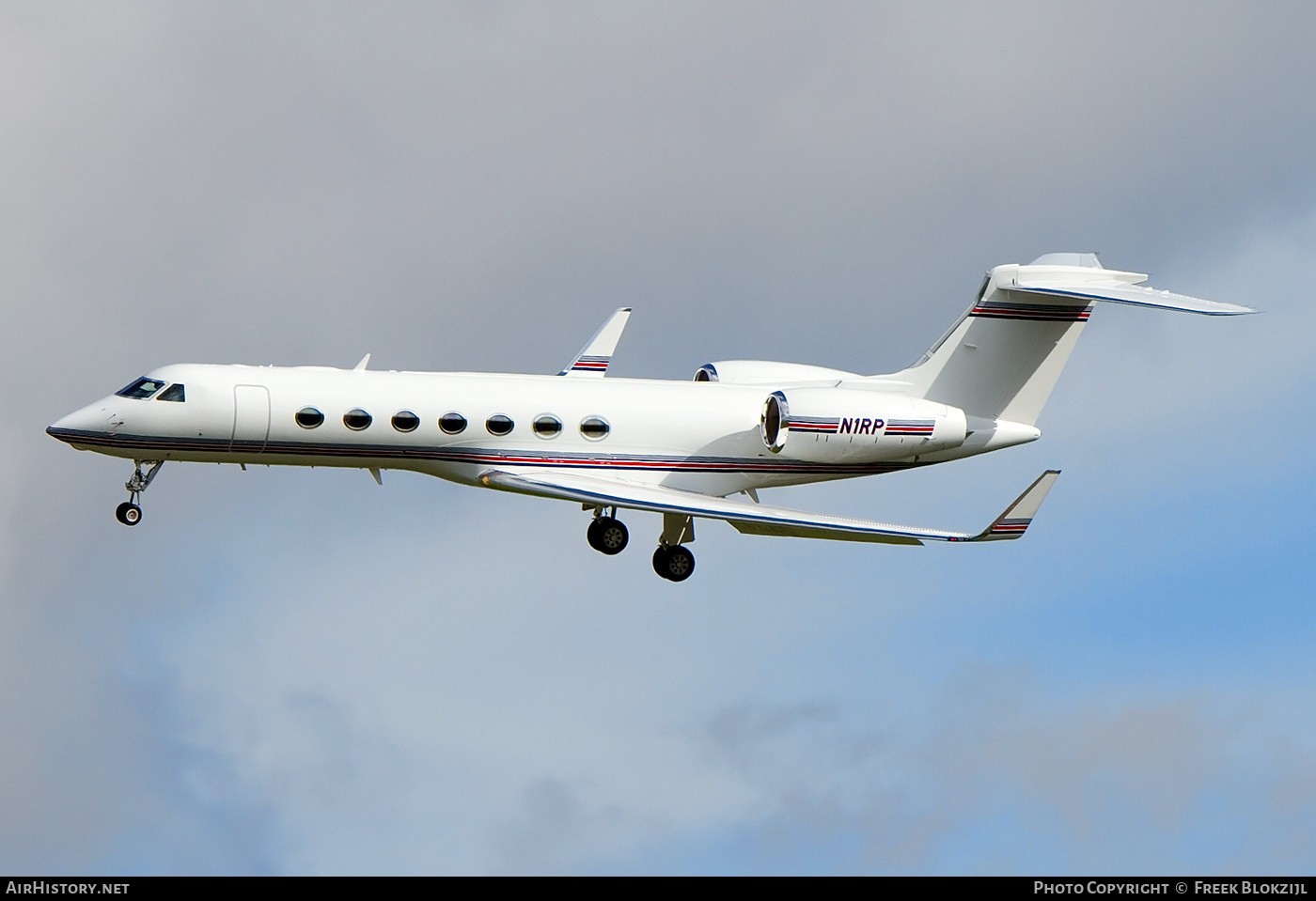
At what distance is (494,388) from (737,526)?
5.04 metres

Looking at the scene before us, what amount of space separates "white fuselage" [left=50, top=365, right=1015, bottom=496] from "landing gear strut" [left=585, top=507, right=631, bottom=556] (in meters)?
1.06

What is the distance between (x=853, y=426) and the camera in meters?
35.4

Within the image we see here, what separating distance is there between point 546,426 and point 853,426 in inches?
218

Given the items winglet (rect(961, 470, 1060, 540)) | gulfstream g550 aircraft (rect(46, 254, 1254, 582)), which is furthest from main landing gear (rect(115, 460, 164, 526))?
winglet (rect(961, 470, 1060, 540))

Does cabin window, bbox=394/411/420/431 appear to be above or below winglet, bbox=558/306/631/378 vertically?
below

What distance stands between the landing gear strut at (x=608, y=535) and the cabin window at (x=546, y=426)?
1998mm

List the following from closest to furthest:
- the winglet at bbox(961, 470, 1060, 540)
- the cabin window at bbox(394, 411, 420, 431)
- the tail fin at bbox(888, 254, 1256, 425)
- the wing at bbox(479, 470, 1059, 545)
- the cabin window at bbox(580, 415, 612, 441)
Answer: the winglet at bbox(961, 470, 1060, 540) → the wing at bbox(479, 470, 1059, 545) → the cabin window at bbox(394, 411, 420, 431) → the cabin window at bbox(580, 415, 612, 441) → the tail fin at bbox(888, 254, 1256, 425)

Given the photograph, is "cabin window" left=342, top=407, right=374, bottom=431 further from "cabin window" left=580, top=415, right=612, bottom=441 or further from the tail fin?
the tail fin

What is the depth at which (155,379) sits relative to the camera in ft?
110

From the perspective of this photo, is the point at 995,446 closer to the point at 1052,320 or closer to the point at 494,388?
the point at 1052,320

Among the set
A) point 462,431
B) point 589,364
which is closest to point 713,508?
point 462,431

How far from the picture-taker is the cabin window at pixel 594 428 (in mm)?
34844

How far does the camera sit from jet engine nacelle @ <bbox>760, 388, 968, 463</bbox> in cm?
3528

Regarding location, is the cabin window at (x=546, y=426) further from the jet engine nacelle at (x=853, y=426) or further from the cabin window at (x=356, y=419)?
the jet engine nacelle at (x=853, y=426)
